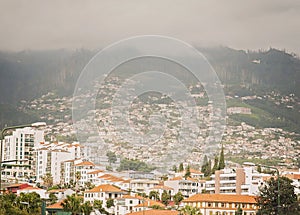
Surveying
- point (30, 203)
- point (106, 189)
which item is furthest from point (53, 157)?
point (30, 203)

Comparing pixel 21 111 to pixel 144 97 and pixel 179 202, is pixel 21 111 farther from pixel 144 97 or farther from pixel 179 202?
pixel 179 202

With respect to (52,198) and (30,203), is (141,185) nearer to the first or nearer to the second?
(52,198)

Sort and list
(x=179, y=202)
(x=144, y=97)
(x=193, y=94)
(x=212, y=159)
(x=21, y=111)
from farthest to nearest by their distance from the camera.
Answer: (x=21, y=111)
(x=193, y=94)
(x=144, y=97)
(x=212, y=159)
(x=179, y=202)

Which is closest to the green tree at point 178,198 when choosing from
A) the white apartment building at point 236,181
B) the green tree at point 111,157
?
the white apartment building at point 236,181

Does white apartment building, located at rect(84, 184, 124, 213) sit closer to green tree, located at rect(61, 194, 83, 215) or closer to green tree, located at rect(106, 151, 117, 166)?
green tree, located at rect(61, 194, 83, 215)

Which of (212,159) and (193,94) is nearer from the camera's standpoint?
(212,159)

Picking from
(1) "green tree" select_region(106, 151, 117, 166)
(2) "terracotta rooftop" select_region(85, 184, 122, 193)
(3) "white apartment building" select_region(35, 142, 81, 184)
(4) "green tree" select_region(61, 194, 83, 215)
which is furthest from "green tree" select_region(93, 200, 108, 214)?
(1) "green tree" select_region(106, 151, 117, 166)

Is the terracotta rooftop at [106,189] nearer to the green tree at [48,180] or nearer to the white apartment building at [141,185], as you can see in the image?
the white apartment building at [141,185]

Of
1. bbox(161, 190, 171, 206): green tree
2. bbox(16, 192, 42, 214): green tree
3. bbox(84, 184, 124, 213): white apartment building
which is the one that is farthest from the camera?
bbox(161, 190, 171, 206): green tree

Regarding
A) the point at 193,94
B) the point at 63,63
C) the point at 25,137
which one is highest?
the point at 63,63

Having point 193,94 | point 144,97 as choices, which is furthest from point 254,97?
point 144,97

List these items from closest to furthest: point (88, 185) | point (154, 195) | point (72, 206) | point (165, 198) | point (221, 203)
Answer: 1. point (72, 206)
2. point (221, 203)
3. point (165, 198)
4. point (154, 195)
5. point (88, 185)
